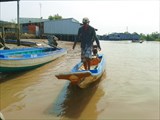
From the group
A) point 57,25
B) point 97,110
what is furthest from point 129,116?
point 57,25

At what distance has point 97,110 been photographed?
639 cm

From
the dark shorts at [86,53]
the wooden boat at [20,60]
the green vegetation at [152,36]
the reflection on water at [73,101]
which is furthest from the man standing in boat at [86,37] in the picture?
the green vegetation at [152,36]

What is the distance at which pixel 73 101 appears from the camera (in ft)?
22.7

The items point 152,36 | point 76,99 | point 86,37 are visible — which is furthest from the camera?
point 152,36

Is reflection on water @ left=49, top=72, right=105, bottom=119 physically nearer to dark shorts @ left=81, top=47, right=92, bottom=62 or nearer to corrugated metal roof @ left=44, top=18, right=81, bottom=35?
dark shorts @ left=81, top=47, right=92, bottom=62

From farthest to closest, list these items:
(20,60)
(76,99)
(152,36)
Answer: (152,36) → (20,60) → (76,99)

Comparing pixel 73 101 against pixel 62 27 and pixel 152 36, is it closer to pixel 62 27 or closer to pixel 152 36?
pixel 62 27

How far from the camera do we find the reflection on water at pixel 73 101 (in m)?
6.07

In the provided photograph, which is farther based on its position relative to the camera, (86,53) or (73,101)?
(86,53)

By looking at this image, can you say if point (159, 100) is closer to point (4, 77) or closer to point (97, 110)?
point (97, 110)

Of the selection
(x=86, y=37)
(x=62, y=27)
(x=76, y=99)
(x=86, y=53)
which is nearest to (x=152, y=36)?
(x=62, y=27)

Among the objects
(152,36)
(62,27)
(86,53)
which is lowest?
→ (86,53)

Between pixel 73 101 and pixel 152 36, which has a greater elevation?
pixel 152 36

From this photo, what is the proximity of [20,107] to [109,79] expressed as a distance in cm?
477
